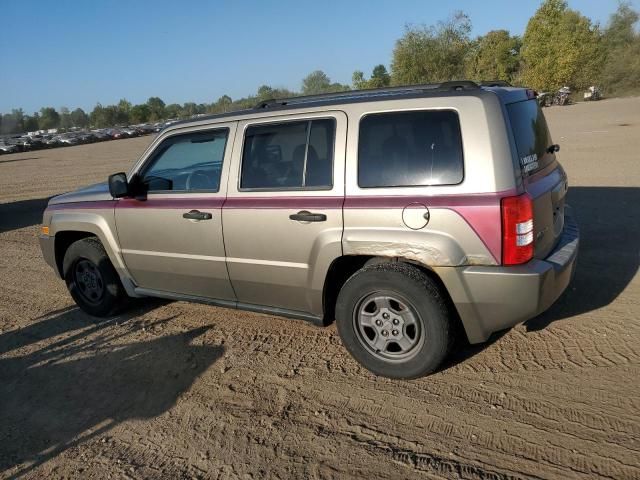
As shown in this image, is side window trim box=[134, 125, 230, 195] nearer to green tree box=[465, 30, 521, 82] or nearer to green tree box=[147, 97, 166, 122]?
green tree box=[465, 30, 521, 82]

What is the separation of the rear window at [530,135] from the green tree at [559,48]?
2238 inches

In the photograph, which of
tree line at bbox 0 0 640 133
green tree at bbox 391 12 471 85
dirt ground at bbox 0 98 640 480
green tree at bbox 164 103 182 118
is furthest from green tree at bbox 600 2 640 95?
green tree at bbox 164 103 182 118

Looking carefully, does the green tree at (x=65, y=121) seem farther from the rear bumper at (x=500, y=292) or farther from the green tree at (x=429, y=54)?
the rear bumper at (x=500, y=292)

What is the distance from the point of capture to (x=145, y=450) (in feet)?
10.8

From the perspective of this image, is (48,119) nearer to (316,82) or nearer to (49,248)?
(316,82)

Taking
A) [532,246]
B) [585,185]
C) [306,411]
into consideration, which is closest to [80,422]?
[306,411]

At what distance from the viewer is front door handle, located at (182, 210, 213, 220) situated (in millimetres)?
4379

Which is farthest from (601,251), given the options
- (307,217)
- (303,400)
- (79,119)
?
(79,119)

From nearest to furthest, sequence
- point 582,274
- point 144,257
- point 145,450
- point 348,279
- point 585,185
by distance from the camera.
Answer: point 145,450
point 348,279
point 144,257
point 582,274
point 585,185

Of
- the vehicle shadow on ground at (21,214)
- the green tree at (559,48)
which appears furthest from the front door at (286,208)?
the green tree at (559,48)

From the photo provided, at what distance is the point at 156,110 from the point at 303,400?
135484mm

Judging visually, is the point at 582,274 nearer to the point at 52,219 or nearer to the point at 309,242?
the point at 309,242

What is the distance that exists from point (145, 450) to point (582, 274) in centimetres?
427

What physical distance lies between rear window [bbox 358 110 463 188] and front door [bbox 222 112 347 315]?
0.64 ft
